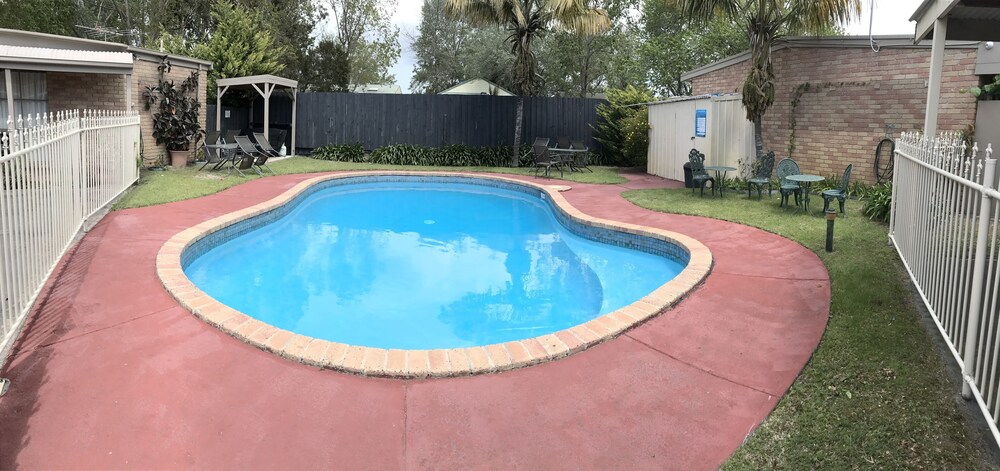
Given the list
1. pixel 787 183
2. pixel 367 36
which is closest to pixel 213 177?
pixel 787 183

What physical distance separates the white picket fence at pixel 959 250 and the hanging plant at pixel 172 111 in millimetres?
13817

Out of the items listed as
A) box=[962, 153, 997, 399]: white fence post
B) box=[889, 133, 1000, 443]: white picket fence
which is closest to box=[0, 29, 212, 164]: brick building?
box=[889, 133, 1000, 443]: white picket fence

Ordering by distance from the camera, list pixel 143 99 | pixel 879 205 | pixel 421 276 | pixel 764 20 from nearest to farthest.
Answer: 1. pixel 421 276
2. pixel 879 205
3. pixel 764 20
4. pixel 143 99

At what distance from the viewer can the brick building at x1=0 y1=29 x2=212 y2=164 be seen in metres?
11.3

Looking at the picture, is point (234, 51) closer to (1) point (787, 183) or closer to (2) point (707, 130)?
(2) point (707, 130)

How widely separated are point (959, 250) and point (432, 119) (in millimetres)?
16530

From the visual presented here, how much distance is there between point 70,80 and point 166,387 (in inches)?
484

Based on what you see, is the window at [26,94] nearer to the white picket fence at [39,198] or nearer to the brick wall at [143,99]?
the brick wall at [143,99]

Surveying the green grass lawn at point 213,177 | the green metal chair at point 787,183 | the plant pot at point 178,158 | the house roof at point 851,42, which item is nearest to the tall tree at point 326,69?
the green grass lawn at point 213,177

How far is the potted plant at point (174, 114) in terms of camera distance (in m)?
13.7

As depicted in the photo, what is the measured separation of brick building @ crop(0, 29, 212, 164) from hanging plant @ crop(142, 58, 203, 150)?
13 cm

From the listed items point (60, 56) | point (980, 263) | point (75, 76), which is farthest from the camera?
point (75, 76)

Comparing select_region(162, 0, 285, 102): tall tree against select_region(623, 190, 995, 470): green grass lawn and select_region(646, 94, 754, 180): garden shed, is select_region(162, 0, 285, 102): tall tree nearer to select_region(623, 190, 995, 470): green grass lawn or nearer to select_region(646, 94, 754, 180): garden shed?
select_region(646, 94, 754, 180): garden shed

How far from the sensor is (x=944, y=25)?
5.64 metres
